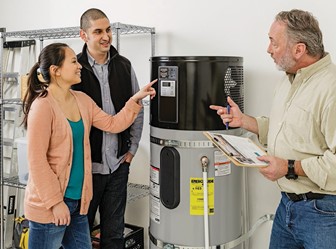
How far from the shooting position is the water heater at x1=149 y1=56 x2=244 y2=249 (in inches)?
68.8

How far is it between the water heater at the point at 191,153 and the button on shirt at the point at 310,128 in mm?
320

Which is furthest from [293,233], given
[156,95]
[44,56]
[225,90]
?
[44,56]

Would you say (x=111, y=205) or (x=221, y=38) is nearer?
(x=111, y=205)

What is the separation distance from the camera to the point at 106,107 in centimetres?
202

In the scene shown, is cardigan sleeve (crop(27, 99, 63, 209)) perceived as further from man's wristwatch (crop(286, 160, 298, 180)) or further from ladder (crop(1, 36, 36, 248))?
ladder (crop(1, 36, 36, 248))

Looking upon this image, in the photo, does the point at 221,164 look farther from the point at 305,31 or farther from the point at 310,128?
the point at 305,31

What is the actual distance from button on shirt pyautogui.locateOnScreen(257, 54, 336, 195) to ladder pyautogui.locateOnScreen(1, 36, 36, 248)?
80.4 inches

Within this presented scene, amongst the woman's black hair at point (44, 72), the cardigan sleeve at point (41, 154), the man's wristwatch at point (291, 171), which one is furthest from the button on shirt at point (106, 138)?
the man's wristwatch at point (291, 171)

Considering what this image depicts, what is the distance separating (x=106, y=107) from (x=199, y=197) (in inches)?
25.9

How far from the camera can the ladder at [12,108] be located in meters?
2.91

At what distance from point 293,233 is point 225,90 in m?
0.66

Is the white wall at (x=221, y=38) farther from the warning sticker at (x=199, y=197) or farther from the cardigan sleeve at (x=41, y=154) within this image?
the cardigan sleeve at (x=41, y=154)

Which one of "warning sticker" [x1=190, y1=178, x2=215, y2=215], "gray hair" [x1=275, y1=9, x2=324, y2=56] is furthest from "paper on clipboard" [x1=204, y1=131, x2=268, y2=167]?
"gray hair" [x1=275, y1=9, x2=324, y2=56]

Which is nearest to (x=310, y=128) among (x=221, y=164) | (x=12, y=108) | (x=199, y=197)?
(x=221, y=164)
